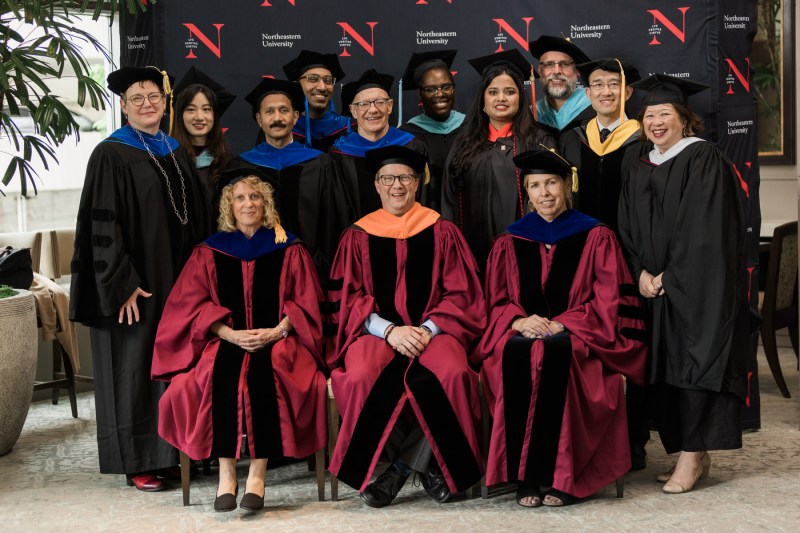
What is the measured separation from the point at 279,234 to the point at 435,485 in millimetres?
1317

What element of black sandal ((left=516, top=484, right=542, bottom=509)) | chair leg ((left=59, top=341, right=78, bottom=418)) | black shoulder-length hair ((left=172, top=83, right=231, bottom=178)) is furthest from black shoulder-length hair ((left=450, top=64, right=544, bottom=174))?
chair leg ((left=59, top=341, right=78, bottom=418))

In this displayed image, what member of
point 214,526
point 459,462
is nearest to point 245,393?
point 214,526

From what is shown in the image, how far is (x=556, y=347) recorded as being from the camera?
3.98 m

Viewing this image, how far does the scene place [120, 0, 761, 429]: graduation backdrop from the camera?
214 inches

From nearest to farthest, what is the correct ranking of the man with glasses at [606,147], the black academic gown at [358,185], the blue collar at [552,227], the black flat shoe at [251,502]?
the black flat shoe at [251,502] → the blue collar at [552,227] → the man with glasses at [606,147] → the black academic gown at [358,185]

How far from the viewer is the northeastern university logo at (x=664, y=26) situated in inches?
208

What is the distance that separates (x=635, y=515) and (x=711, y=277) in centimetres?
105

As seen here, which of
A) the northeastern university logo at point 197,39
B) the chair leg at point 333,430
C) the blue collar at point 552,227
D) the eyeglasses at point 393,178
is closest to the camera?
the chair leg at point 333,430

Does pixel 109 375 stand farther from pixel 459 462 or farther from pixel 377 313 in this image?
pixel 459 462

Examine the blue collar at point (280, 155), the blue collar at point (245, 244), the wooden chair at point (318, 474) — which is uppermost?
the blue collar at point (280, 155)

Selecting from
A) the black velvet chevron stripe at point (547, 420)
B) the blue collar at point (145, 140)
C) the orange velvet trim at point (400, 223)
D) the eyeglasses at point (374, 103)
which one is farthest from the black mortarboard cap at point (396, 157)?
the black velvet chevron stripe at point (547, 420)

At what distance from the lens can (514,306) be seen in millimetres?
4227

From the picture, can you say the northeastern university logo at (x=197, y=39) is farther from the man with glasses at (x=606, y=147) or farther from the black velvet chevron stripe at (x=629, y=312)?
the black velvet chevron stripe at (x=629, y=312)

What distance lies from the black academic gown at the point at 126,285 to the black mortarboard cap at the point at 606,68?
6.99 feet
